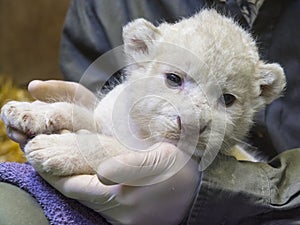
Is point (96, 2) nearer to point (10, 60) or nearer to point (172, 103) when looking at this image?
point (172, 103)

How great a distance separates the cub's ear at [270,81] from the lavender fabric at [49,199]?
329 mm

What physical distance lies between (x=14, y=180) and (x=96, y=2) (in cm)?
63

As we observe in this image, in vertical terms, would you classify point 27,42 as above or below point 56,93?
below

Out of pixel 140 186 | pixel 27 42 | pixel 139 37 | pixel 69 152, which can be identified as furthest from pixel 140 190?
pixel 27 42

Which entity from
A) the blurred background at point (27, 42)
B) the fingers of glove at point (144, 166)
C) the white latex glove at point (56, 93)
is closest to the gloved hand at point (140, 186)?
the fingers of glove at point (144, 166)

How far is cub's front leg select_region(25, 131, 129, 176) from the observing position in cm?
88

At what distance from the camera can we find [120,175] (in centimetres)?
85

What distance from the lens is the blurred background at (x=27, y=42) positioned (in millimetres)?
2258

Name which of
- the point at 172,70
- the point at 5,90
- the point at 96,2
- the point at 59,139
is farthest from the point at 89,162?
the point at 5,90

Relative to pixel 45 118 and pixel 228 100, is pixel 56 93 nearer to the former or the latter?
pixel 45 118

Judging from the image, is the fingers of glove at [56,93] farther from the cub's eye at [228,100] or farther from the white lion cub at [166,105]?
the cub's eye at [228,100]

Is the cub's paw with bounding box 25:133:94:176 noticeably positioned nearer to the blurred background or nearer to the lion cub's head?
the lion cub's head

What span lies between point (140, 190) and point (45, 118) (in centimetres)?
18

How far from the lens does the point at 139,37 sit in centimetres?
97
